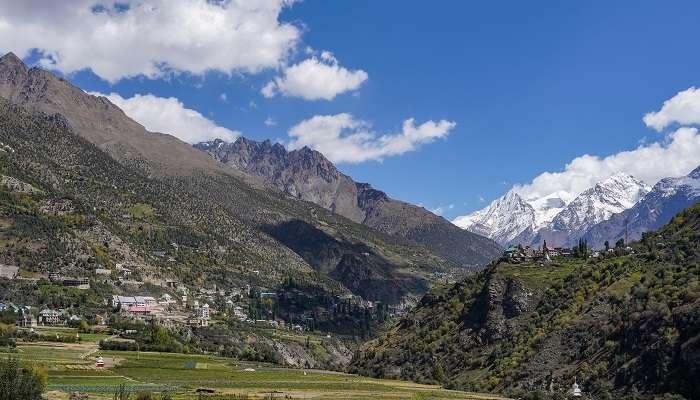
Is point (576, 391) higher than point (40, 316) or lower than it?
lower

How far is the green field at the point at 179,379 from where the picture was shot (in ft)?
318

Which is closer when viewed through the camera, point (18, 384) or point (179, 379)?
point (18, 384)

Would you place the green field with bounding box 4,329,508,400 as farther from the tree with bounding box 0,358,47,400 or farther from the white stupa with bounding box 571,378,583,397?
the white stupa with bounding box 571,378,583,397

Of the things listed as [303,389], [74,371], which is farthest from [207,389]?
[74,371]

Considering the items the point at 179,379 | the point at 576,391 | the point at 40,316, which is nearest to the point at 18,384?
the point at 179,379

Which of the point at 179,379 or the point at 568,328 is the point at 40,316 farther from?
the point at 568,328

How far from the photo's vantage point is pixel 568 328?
117750 mm

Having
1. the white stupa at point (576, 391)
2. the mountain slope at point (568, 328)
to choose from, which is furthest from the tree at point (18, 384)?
the mountain slope at point (568, 328)

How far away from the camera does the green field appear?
96.8 m

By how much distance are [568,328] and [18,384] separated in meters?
83.6

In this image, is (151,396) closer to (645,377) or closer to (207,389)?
(207,389)

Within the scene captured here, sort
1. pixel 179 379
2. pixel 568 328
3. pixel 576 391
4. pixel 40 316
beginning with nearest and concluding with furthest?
pixel 576 391
pixel 179 379
pixel 568 328
pixel 40 316

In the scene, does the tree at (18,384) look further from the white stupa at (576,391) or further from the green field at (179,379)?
the white stupa at (576,391)

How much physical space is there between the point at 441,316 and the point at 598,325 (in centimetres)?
5438
